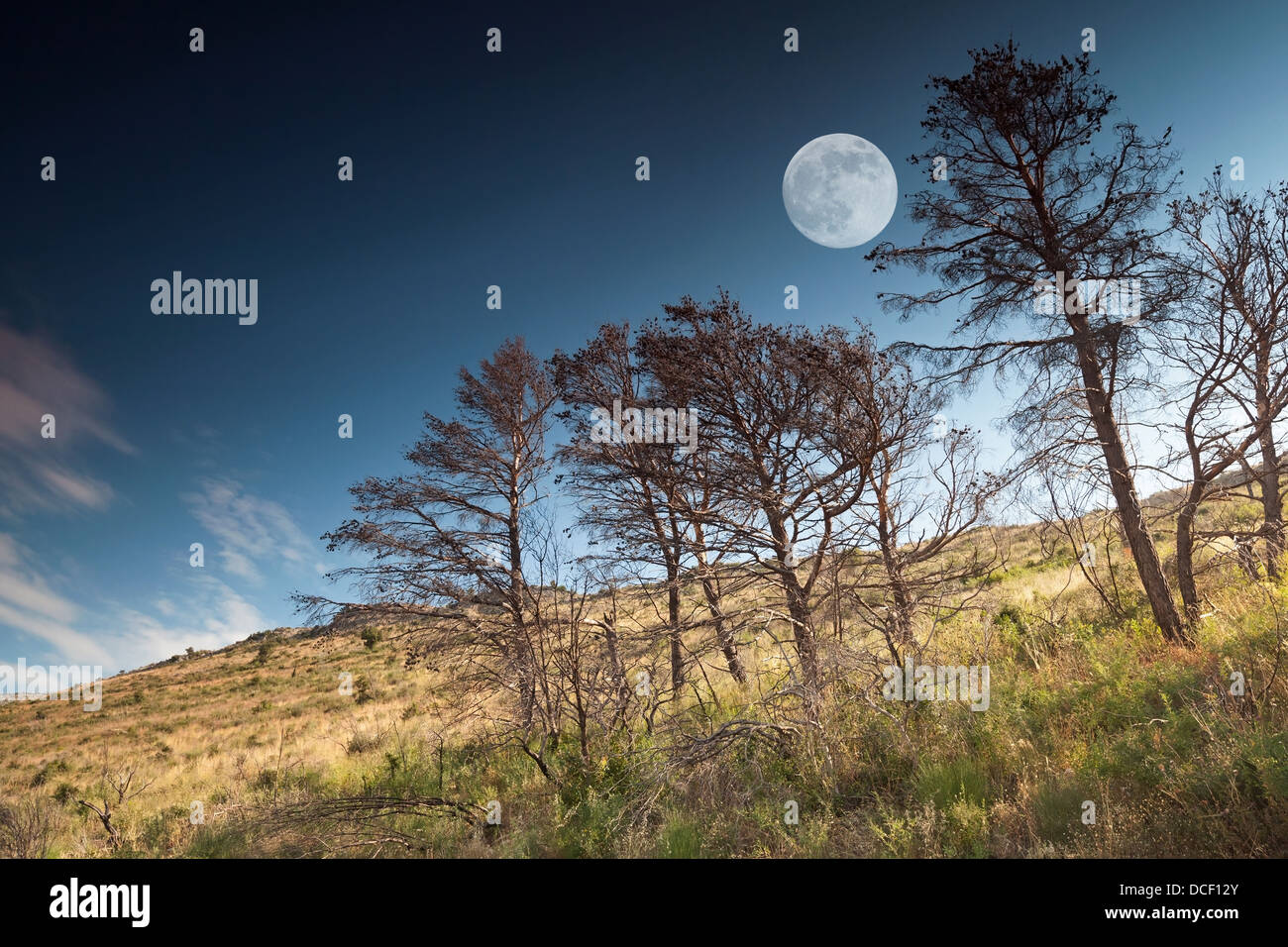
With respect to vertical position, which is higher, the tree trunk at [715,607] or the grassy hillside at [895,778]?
the tree trunk at [715,607]

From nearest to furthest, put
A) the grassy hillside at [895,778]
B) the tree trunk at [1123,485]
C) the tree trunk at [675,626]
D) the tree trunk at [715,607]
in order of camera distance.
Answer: the grassy hillside at [895,778]
the tree trunk at [715,607]
the tree trunk at [1123,485]
the tree trunk at [675,626]

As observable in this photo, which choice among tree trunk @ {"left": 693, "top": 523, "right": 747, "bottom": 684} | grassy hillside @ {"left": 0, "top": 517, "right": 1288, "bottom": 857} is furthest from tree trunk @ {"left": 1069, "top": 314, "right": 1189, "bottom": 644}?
tree trunk @ {"left": 693, "top": 523, "right": 747, "bottom": 684}

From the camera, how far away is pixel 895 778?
6383 mm

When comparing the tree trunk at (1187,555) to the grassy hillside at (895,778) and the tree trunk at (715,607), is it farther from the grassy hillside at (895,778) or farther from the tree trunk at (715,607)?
the tree trunk at (715,607)

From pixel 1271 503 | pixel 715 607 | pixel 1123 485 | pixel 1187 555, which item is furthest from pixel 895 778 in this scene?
pixel 1271 503

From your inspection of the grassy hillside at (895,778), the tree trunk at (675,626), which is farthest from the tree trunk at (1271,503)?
the tree trunk at (675,626)

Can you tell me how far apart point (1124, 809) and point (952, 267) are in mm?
A: 8420

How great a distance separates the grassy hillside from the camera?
4.34m

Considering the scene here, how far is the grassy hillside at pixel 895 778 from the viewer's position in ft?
14.2

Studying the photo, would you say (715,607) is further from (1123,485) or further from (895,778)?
(1123,485)

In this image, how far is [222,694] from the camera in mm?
32031

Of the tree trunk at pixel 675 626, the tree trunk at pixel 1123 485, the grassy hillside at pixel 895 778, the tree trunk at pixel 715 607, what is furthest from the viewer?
the tree trunk at pixel 675 626

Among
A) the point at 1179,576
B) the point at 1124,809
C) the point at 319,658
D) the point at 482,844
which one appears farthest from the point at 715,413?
the point at 319,658
